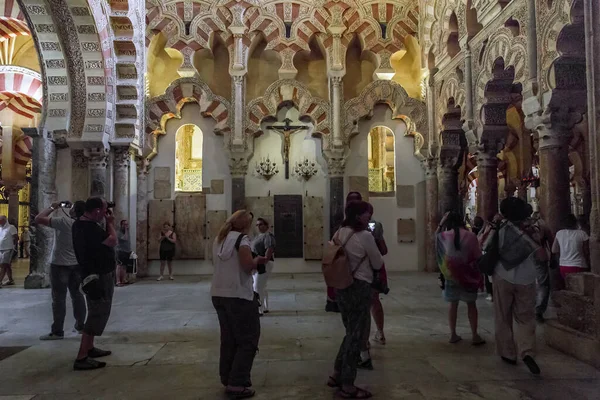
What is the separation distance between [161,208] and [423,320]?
7.85 m

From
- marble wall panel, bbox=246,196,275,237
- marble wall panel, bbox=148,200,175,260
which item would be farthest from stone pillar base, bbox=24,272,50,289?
marble wall panel, bbox=246,196,275,237

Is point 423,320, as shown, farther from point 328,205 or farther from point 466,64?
point 328,205

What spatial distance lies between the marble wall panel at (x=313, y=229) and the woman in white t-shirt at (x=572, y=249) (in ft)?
21.9

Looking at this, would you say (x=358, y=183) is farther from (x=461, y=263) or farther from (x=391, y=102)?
(x=461, y=263)

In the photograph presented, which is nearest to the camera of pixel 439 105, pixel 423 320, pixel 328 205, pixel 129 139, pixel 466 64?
pixel 423 320

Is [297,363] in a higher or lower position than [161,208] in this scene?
lower

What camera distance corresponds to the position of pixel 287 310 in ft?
22.4

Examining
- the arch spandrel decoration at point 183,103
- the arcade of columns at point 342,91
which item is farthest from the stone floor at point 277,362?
the arch spandrel decoration at point 183,103

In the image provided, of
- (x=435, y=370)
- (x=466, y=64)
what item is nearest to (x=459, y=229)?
(x=435, y=370)

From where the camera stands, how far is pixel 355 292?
3332 millimetres

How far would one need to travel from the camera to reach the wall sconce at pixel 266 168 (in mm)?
12156

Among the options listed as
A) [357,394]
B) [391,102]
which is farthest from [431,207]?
[357,394]

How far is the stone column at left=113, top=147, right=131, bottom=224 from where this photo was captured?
1020 centimetres

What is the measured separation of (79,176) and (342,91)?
258 inches
